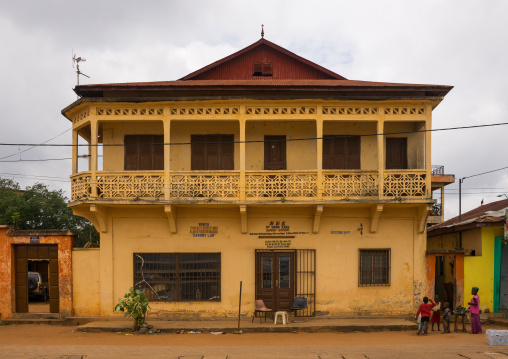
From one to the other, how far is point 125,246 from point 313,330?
6497mm

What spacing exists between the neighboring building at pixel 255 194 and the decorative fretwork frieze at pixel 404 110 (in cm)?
4

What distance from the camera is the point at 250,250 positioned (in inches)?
683

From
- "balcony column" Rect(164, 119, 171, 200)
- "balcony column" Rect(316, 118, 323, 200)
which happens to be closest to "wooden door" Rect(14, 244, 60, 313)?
"balcony column" Rect(164, 119, 171, 200)

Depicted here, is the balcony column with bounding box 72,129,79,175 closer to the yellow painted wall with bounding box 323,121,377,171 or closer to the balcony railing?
the balcony railing

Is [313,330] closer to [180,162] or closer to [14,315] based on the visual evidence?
[180,162]

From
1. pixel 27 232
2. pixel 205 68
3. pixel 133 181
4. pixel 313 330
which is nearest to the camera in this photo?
pixel 313 330

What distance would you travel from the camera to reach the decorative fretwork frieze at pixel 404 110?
16.9 metres

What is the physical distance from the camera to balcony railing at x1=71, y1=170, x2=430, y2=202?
16.6 metres

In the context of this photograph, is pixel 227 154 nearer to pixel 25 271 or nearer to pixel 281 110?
pixel 281 110

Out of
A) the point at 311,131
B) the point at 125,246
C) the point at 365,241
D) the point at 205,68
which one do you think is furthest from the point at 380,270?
the point at 205,68

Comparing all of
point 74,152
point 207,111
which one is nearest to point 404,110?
point 207,111

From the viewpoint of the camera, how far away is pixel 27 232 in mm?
17766

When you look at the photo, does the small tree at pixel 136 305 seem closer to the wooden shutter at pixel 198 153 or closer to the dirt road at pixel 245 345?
the dirt road at pixel 245 345

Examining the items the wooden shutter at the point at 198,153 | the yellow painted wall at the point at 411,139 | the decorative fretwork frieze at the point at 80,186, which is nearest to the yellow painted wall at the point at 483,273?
the yellow painted wall at the point at 411,139
